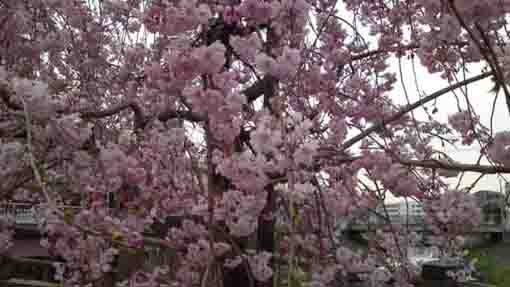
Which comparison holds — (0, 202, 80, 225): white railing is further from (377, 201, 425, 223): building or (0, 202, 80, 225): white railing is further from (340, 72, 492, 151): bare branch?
(377, 201, 425, 223): building

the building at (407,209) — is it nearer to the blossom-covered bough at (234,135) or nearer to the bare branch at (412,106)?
the blossom-covered bough at (234,135)

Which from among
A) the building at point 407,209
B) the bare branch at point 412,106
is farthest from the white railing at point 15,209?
the building at point 407,209

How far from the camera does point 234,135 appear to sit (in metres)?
1.32

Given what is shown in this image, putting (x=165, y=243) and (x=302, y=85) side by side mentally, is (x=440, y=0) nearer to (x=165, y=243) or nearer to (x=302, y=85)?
(x=302, y=85)

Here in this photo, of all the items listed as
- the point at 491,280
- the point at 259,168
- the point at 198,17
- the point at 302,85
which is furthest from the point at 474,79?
the point at 491,280

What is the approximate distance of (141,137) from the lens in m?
2.03

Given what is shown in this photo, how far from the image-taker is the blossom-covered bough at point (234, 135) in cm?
125

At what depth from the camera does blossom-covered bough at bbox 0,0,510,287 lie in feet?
4.09

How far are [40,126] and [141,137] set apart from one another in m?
0.53

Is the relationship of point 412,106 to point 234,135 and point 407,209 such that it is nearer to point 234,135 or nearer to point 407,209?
point 407,209

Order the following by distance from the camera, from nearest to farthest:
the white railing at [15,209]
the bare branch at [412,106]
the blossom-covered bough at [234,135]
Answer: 1. the blossom-covered bough at [234,135]
2. the bare branch at [412,106]
3. the white railing at [15,209]

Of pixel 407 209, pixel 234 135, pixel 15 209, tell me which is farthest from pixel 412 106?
pixel 15 209

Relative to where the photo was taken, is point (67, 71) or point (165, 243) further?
point (67, 71)

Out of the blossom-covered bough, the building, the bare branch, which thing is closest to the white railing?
the blossom-covered bough
